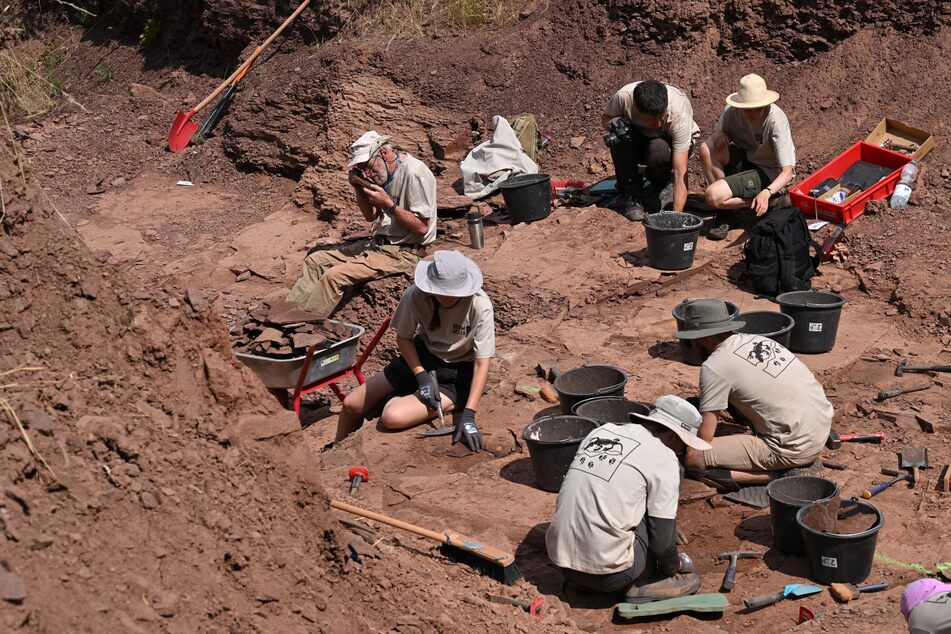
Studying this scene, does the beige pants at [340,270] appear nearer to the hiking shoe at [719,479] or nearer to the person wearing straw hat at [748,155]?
the person wearing straw hat at [748,155]

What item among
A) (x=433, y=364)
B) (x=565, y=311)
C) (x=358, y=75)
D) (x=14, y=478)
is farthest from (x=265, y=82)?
(x=14, y=478)

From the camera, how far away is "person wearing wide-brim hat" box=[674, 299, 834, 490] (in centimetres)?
530

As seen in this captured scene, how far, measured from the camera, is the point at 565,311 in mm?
8023

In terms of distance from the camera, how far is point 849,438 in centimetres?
587

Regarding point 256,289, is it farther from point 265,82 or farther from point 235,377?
point 235,377

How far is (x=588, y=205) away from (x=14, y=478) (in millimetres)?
7196

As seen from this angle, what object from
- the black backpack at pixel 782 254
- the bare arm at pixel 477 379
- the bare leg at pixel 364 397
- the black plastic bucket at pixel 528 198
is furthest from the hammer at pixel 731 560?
the black plastic bucket at pixel 528 198

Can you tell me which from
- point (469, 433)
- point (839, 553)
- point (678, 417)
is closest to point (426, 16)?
point (469, 433)

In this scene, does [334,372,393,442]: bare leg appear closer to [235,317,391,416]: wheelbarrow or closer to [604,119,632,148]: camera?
[235,317,391,416]: wheelbarrow

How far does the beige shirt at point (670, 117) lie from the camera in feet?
28.2

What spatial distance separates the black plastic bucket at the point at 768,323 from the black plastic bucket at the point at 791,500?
177cm

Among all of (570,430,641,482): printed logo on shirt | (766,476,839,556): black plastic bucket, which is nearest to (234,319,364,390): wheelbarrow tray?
(570,430,641,482): printed logo on shirt

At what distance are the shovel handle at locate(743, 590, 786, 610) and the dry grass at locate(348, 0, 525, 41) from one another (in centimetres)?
899

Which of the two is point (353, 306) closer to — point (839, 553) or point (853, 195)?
point (853, 195)
